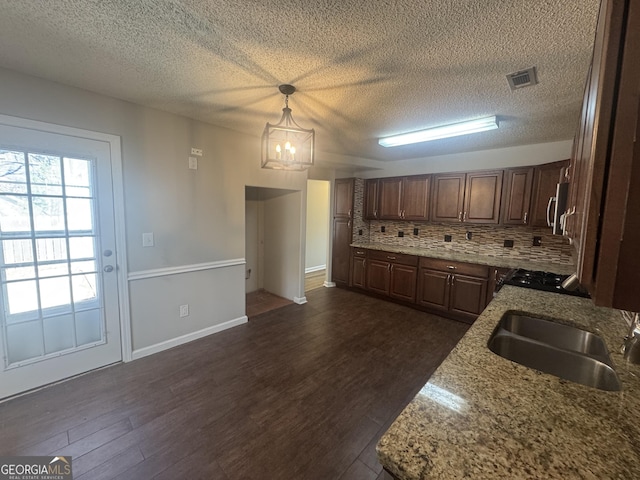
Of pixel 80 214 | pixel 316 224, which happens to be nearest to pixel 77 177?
pixel 80 214

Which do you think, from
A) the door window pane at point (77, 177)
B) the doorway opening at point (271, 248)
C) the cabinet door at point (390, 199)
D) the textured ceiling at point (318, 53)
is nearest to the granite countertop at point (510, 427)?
the textured ceiling at point (318, 53)

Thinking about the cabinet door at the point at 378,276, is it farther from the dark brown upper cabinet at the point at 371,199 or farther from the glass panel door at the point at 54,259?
the glass panel door at the point at 54,259

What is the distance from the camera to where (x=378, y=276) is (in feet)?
14.8

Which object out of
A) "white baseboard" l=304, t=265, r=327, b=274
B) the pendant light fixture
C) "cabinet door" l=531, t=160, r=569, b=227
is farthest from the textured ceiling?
"white baseboard" l=304, t=265, r=327, b=274

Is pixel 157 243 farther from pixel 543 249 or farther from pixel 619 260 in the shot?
pixel 543 249

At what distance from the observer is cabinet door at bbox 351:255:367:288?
473 centimetres

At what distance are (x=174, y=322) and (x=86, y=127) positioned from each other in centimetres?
199

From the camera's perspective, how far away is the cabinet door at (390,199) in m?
4.47

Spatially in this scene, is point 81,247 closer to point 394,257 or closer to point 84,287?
point 84,287

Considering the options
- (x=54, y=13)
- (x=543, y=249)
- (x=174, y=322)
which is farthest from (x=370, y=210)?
(x=54, y=13)

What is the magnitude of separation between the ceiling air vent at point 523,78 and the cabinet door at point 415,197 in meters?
2.27

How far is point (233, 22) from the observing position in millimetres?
1345

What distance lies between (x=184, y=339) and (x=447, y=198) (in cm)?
398

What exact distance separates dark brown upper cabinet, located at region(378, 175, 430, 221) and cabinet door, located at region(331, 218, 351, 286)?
698 mm
